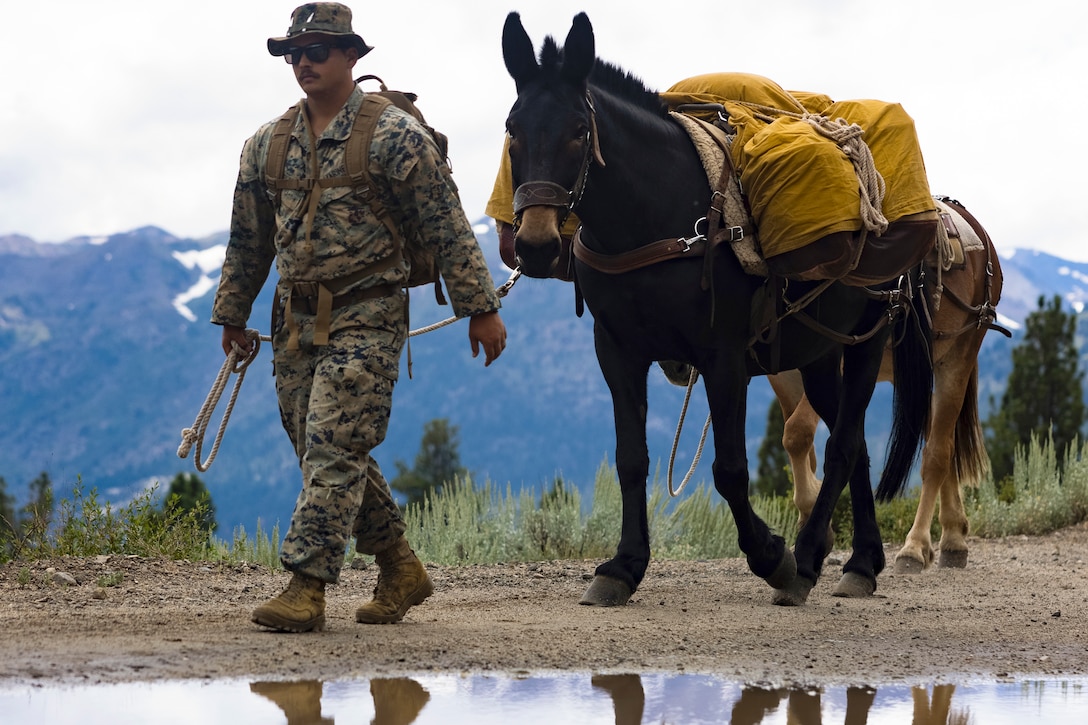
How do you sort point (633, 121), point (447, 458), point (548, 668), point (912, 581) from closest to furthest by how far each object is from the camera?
point (548, 668) < point (633, 121) < point (912, 581) < point (447, 458)

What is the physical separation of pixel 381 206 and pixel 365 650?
1684 mm

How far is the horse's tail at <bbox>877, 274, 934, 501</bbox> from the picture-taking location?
8352mm

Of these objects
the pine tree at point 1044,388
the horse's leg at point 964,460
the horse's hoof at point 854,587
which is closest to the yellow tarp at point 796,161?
the horse's hoof at point 854,587

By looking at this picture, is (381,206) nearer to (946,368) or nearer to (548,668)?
(548,668)

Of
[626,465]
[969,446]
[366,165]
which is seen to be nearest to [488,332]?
[366,165]

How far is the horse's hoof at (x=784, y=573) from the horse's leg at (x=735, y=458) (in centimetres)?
3

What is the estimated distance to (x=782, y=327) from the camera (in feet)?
22.9

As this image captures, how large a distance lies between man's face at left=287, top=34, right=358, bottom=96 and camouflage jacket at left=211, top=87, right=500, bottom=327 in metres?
0.12

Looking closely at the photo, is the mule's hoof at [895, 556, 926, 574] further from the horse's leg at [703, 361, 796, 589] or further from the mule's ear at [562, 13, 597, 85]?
the mule's ear at [562, 13, 597, 85]

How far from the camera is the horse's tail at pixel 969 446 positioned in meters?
9.88

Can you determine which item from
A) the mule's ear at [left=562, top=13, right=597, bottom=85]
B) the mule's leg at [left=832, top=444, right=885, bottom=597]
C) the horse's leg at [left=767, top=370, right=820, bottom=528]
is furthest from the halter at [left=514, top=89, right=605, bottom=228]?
the horse's leg at [left=767, top=370, right=820, bottom=528]

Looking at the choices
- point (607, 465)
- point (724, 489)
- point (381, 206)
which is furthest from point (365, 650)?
point (607, 465)

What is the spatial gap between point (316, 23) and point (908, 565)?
5763mm

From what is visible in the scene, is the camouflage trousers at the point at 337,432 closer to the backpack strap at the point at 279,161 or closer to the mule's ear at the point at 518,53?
the backpack strap at the point at 279,161
